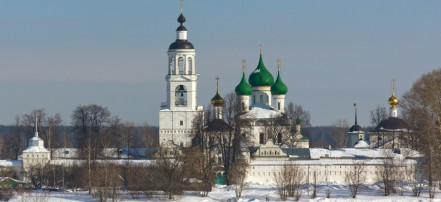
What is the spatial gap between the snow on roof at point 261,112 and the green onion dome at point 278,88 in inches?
96.2

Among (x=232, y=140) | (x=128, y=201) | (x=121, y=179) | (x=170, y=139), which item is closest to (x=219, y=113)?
(x=170, y=139)

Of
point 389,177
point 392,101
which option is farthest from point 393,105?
point 389,177

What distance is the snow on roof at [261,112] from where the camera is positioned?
77.6 meters

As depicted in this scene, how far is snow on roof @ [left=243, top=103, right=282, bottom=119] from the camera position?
77625 millimetres

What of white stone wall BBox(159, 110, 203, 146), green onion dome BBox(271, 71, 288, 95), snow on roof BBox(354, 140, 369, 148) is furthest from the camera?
snow on roof BBox(354, 140, 369, 148)

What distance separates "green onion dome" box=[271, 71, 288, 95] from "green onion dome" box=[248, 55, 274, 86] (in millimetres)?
484

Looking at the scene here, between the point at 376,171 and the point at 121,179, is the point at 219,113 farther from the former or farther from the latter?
the point at 121,179

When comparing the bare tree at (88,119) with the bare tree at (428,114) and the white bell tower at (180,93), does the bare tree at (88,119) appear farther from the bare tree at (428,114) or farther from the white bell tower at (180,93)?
the bare tree at (428,114)

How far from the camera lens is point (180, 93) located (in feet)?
251

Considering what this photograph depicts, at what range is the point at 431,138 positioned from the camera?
56.1 metres

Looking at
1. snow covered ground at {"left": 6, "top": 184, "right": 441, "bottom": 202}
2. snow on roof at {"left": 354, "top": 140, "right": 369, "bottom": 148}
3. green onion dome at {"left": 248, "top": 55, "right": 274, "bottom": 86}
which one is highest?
green onion dome at {"left": 248, "top": 55, "right": 274, "bottom": 86}

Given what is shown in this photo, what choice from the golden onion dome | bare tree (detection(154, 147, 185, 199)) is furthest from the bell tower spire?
bare tree (detection(154, 147, 185, 199))

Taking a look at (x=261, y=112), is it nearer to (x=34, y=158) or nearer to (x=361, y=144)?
(x=361, y=144)

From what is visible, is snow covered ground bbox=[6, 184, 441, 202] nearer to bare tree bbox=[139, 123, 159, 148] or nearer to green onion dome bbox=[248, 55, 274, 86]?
bare tree bbox=[139, 123, 159, 148]
